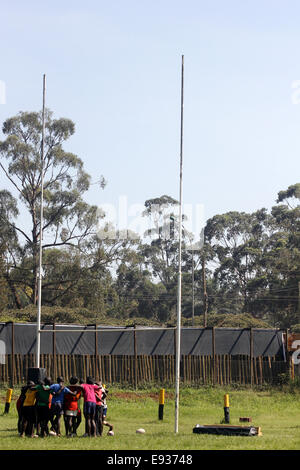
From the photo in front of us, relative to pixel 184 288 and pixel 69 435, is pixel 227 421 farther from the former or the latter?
pixel 184 288

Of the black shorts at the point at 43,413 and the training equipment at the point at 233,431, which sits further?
the training equipment at the point at 233,431

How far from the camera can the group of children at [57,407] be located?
1948 cm

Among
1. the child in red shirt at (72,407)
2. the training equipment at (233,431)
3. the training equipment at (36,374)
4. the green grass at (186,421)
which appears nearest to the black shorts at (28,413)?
the green grass at (186,421)

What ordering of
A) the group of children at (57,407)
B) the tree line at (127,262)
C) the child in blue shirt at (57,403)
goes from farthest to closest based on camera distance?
the tree line at (127,262)
the child in blue shirt at (57,403)
the group of children at (57,407)

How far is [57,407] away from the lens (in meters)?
20.1

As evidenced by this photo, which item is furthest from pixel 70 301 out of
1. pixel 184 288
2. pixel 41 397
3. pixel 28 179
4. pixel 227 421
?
pixel 41 397

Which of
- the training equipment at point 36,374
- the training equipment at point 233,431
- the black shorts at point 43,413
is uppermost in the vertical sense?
the training equipment at point 36,374

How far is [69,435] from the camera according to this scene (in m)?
19.5

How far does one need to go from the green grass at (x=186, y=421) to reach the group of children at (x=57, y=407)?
18.3 inches

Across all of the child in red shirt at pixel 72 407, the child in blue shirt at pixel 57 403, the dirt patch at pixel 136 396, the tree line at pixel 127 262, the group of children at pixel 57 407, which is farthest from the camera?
the tree line at pixel 127 262

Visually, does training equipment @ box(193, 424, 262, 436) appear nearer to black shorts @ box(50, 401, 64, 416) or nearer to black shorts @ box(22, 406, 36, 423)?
black shorts @ box(50, 401, 64, 416)

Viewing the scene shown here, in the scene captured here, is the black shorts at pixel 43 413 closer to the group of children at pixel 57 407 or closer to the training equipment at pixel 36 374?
the group of children at pixel 57 407

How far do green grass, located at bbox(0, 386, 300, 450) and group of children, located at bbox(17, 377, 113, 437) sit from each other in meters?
0.47

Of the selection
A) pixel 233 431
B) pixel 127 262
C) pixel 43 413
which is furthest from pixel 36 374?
pixel 127 262
